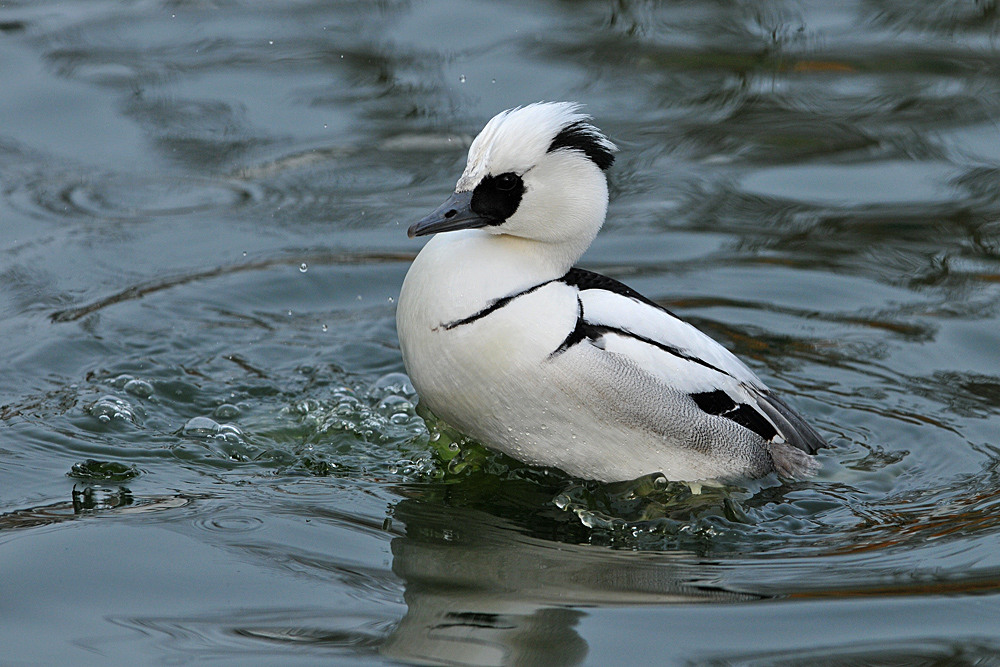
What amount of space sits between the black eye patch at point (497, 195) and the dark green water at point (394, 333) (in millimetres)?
1145

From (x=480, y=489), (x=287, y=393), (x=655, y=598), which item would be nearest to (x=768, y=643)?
(x=655, y=598)

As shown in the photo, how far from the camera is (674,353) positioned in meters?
4.68

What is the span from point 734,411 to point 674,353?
1.44 ft

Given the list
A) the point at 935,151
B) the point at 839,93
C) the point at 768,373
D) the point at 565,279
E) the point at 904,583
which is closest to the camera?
the point at 904,583

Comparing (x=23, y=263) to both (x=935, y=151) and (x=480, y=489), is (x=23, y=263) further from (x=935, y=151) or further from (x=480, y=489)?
(x=935, y=151)

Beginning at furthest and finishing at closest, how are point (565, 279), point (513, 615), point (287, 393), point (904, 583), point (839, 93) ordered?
1. point (839, 93)
2. point (287, 393)
3. point (565, 279)
4. point (904, 583)
5. point (513, 615)

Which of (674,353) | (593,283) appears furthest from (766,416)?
(593,283)

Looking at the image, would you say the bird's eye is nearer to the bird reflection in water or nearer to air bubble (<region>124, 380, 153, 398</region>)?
the bird reflection in water

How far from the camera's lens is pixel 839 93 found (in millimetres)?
9109

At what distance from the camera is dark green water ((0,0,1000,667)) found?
12.4 feet

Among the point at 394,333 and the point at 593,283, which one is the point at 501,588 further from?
the point at 394,333

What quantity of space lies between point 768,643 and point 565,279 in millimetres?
1642

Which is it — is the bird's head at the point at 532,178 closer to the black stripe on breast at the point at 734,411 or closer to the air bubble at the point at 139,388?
the black stripe on breast at the point at 734,411

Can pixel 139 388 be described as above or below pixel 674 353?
below
